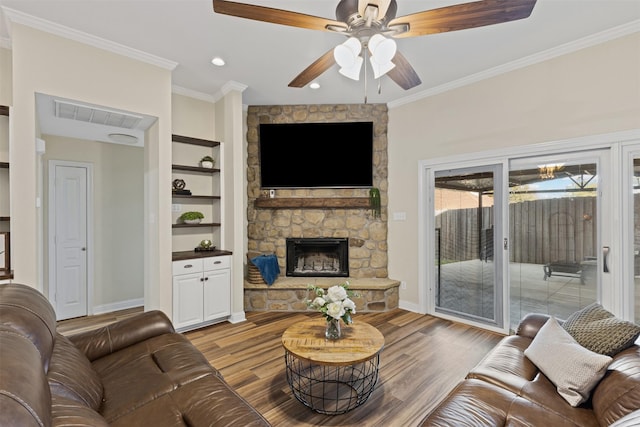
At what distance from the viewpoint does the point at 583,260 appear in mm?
2891

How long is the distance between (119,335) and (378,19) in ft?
8.51

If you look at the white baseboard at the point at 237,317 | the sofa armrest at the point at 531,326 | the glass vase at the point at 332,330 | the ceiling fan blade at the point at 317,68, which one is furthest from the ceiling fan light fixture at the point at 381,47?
the white baseboard at the point at 237,317

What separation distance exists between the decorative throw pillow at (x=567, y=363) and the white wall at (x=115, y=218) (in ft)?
16.0

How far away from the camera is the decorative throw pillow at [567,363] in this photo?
143 centimetres

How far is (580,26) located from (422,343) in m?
3.19

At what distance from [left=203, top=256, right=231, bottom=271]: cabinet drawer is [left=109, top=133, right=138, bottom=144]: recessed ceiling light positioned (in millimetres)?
2017

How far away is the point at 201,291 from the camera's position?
11.3 ft

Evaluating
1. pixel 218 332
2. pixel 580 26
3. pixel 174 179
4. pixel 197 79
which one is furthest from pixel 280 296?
pixel 580 26

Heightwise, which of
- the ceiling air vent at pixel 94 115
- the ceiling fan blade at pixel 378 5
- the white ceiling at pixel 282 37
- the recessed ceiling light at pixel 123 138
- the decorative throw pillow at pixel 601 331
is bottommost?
the decorative throw pillow at pixel 601 331

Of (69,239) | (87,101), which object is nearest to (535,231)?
(87,101)

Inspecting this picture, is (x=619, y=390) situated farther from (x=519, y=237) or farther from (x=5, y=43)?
(x=5, y=43)

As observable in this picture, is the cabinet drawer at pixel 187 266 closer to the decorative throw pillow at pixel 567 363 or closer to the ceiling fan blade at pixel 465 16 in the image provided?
the ceiling fan blade at pixel 465 16

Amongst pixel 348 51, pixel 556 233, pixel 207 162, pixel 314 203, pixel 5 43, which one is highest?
pixel 5 43

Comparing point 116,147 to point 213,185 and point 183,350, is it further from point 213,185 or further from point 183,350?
point 183,350
